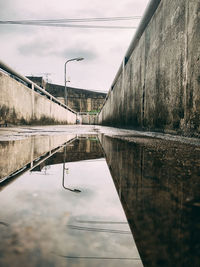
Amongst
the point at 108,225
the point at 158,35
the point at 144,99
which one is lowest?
the point at 108,225

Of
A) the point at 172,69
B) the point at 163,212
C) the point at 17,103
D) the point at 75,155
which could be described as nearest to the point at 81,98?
the point at 17,103

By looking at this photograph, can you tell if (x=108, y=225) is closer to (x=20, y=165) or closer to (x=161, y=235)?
(x=161, y=235)

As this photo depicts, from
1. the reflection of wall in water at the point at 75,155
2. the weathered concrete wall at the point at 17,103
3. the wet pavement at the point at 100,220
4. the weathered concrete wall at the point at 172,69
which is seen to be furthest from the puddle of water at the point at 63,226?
the weathered concrete wall at the point at 17,103

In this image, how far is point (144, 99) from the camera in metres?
4.49

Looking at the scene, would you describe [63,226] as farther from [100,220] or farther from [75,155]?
[75,155]

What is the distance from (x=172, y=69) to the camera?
2.96m

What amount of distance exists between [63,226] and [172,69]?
2.95m

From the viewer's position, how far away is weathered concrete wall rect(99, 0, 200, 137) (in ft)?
7.54

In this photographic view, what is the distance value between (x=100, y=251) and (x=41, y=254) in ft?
0.30

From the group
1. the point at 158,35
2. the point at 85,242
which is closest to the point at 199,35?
the point at 158,35

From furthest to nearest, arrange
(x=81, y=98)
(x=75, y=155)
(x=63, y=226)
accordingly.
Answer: (x=81, y=98)
(x=75, y=155)
(x=63, y=226)

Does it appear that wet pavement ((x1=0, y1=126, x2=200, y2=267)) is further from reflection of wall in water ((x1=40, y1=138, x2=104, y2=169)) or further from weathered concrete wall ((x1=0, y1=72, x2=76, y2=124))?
weathered concrete wall ((x1=0, y1=72, x2=76, y2=124))

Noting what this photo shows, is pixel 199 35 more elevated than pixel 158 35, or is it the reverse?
pixel 158 35

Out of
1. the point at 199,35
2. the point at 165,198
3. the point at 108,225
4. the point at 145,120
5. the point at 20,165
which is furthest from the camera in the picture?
the point at 145,120
